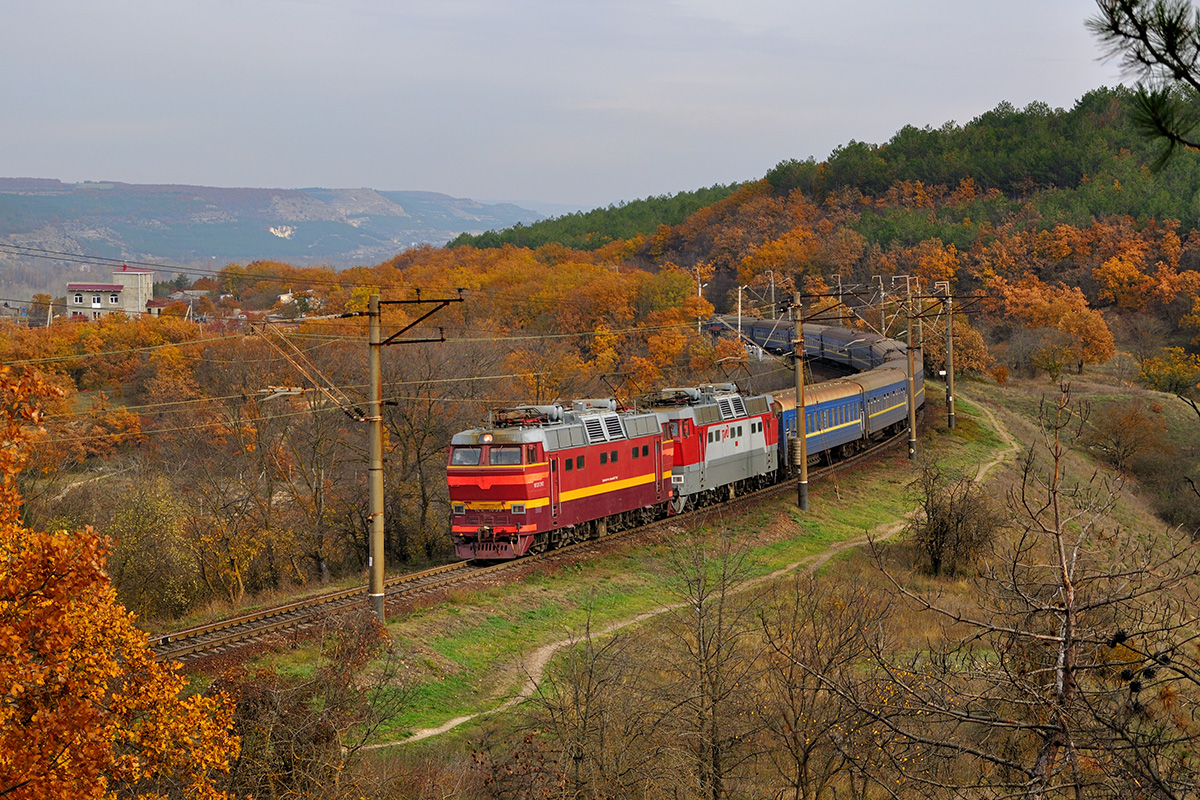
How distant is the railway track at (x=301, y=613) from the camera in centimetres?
1897

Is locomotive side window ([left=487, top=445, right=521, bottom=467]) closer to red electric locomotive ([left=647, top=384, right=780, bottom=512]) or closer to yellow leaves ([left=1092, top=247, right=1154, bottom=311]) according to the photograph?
red electric locomotive ([left=647, top=384, right=780, bottom=512])

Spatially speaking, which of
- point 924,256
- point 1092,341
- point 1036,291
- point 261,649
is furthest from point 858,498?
point 924,256

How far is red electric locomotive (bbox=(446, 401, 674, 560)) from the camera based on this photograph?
26359 millimetres

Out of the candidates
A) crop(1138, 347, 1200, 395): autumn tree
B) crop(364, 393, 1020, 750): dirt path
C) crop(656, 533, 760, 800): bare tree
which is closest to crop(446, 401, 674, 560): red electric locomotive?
crop(364, 393, 1020, 750): dirt path

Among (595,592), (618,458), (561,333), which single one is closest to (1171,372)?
(561,333)

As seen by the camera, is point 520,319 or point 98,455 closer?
point 98,455

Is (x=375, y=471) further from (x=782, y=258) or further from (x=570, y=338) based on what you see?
(x=782, y=258)

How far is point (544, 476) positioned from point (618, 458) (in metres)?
3.56

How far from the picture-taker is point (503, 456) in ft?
86.3

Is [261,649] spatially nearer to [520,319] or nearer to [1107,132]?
[520,319]

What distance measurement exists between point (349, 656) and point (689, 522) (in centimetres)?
1852

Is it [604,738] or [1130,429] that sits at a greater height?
[604,738]

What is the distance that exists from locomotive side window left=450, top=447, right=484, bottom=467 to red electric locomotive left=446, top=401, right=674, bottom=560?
0.03 m

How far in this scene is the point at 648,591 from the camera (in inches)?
1037
